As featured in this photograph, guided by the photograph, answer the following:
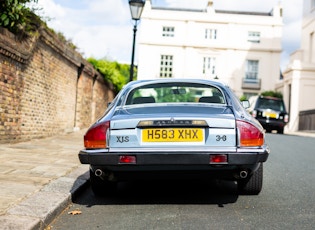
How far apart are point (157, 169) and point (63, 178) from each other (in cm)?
168

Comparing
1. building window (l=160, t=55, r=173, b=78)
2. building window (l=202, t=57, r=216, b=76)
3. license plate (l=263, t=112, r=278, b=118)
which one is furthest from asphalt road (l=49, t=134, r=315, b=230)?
building window (l=160, t=55, r=173, b=78)

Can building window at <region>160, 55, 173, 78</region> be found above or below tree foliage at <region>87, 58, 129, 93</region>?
above

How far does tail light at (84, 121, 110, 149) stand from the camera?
178 inches

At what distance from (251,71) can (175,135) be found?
136 ft

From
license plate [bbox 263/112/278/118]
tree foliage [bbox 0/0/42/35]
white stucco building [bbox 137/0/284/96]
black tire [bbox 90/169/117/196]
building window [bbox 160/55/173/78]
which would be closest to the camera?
black tire [bbox 90/169/117/196]

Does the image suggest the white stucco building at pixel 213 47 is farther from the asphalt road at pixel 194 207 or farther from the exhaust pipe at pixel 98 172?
the exhaust pipe at pixel 98 172

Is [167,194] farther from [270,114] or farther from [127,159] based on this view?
[270,114]

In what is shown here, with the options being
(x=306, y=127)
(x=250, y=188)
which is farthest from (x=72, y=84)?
(x=306, y=127)

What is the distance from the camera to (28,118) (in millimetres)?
10227

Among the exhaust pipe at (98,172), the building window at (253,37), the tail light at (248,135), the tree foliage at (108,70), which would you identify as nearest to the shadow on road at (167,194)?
the exhaust pipe at (98,172)

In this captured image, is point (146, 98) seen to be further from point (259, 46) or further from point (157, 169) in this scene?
point (259, 46)

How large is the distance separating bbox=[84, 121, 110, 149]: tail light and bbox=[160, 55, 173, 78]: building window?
40.1 metres

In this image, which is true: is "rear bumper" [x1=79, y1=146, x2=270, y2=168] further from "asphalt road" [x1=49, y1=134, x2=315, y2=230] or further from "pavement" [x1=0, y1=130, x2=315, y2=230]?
"pavement" [x1=0, y1=130, x2=315, y2=230]

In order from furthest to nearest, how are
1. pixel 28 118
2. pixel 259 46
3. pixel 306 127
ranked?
pixel 259 46, pixel 306 127, pixel 28 118
